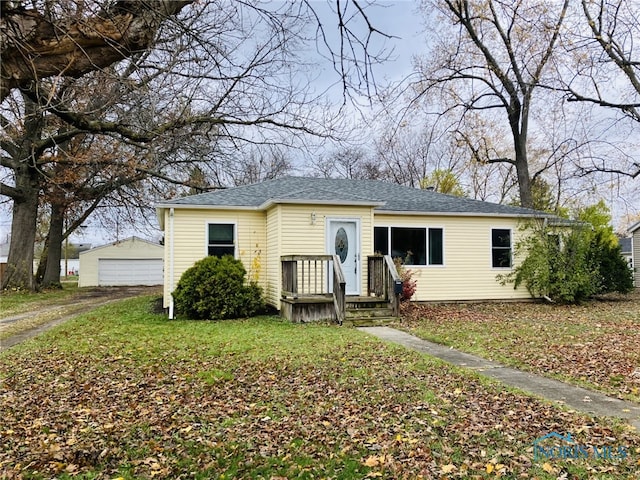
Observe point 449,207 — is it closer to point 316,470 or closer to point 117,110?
point 117,110

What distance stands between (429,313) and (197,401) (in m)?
8.71

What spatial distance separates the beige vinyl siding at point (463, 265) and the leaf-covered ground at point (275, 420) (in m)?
7.46

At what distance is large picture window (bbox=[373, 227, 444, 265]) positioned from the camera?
1450cm

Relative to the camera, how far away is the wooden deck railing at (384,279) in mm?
11636

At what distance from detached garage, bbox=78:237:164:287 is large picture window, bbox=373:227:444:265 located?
70.1ft

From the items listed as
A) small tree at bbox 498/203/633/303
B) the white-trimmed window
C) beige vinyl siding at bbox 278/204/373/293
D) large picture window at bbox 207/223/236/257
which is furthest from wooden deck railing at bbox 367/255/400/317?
small tree at bbox 498/203/633/303

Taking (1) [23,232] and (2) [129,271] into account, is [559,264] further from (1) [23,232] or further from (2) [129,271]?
(2) [129,271]

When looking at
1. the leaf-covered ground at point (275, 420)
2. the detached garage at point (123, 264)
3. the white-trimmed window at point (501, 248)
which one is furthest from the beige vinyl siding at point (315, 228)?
the detached garage at point (123, 264)

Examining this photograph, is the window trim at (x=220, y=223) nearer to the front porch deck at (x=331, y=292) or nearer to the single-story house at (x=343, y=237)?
the single-story house at (x=343, y=237)

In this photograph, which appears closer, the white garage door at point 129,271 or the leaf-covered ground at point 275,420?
the leaf-covered ground at point 275,420

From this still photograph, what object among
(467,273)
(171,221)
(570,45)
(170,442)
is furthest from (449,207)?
(170,442)

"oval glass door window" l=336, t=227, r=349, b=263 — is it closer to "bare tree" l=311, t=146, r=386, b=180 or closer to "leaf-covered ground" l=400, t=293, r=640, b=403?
"leaf-covered ground" l=400, t=293, r=640, b=403
